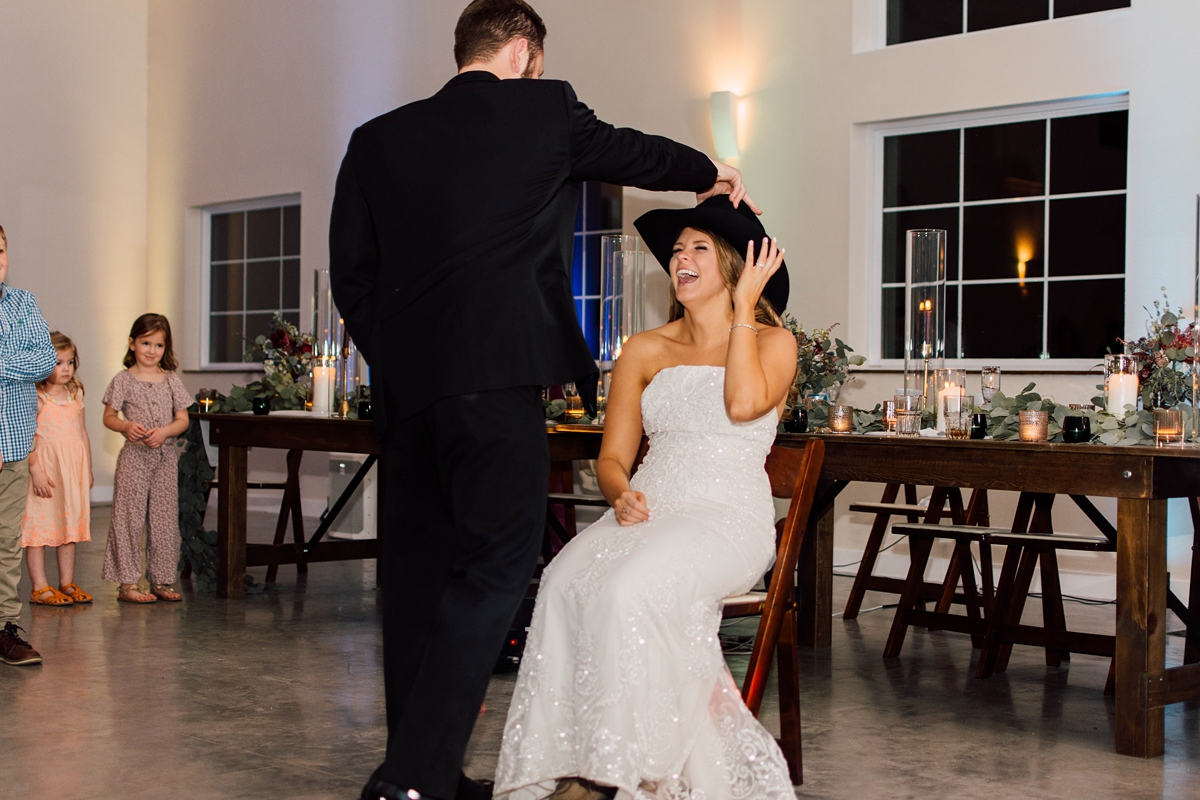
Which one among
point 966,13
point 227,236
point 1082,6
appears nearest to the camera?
point 1082,6

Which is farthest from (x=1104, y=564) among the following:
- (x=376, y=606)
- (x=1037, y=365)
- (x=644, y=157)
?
Answer: (x=644, y=157)

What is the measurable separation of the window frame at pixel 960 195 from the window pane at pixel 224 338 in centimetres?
569

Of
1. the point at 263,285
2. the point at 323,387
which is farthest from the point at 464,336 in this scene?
the point at 263,285

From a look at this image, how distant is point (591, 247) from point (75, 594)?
13.2ft

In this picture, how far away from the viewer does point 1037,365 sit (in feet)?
19.5

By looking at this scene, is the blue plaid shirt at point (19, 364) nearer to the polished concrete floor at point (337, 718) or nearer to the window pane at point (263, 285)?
the polished concrete floor at point (337, 718)

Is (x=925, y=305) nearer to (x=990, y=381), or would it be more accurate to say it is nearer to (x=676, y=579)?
(x=990, y=381)

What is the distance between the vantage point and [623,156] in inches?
92.4

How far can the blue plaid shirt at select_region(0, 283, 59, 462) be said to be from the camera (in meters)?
3.92

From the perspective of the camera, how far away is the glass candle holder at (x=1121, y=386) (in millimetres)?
3398

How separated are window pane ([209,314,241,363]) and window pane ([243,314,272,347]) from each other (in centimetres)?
10

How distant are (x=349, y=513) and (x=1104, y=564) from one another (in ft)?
14.3

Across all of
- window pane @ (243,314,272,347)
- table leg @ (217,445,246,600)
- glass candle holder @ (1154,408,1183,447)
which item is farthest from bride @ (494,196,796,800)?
window pane @ (243,314,272,347)

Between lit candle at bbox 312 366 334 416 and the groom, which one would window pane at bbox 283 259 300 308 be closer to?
lit candle at bbox 312 366 334 416
